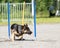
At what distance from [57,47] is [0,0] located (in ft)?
98.5

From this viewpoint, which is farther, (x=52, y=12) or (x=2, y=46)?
(x=52, y=12)

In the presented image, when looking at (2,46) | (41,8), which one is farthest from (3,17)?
(2,46)

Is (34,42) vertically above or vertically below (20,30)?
below

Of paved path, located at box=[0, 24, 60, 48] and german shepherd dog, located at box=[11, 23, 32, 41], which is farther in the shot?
german shepherd dog, located at box=[11, 23, 32, 41]

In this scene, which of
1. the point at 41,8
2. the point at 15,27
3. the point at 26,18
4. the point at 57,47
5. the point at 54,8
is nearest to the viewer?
the point at 57,47

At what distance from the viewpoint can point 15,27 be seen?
47.0ft

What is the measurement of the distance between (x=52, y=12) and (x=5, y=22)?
39.7 ft

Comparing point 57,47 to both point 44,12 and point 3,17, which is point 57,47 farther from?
point 44,12

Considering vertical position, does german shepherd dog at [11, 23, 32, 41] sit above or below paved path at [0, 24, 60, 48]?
above

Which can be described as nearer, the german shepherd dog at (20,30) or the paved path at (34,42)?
the paved path at (34,42)

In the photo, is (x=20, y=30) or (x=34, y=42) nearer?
(x=34, y=42)

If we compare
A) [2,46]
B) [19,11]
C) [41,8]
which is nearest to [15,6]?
[19,11]

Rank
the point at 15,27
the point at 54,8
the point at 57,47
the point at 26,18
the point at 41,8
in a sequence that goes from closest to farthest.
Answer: the point at 57,47 → the point at 15,27 → the point at 26,18 → the point at 41,8 → the point at 54,8

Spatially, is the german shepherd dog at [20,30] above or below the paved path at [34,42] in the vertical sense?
above
